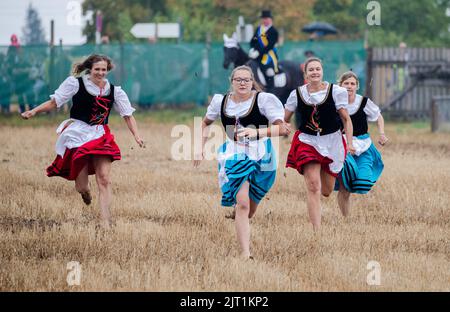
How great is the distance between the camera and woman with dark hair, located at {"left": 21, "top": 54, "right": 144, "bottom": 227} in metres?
10.7

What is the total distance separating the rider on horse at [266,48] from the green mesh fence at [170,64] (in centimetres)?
592

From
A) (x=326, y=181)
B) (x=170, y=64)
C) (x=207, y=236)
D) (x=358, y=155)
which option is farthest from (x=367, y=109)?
(x=170, y=64)

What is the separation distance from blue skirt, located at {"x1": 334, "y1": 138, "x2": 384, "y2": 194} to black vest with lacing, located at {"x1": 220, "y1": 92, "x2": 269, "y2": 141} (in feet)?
6.73

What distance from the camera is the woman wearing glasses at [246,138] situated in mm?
9438

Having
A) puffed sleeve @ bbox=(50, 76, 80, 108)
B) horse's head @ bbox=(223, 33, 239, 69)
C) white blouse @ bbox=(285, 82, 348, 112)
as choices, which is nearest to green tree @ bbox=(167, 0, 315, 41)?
horse's head @ bbox=(223, 33, 239, 69)

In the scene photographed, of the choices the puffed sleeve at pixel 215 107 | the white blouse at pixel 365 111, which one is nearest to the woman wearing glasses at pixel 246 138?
the puffed sleeve at pixel 215 107

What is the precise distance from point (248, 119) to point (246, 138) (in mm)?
180

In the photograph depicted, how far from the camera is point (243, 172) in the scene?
30.9ft

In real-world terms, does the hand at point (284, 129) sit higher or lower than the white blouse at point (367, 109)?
lower

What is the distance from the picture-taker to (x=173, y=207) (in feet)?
38.8

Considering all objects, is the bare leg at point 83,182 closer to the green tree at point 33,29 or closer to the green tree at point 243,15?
the green tree at point 243,15

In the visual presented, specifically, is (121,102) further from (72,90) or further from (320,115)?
(320,115)

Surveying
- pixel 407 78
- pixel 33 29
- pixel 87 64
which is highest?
pixel 33 29
